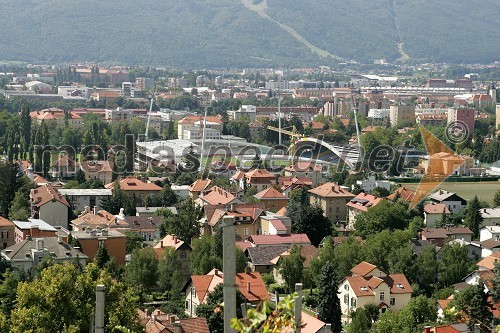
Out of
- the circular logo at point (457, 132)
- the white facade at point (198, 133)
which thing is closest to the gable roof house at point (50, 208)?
the white facade at point (198, 133)

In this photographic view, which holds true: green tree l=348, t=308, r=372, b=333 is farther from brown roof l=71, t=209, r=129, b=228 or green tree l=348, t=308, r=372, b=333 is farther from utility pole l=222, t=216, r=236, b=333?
utility pole l=222, t=216, r=236, b=333

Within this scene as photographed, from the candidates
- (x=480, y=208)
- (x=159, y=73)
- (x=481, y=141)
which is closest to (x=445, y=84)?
(x=159, y=73)

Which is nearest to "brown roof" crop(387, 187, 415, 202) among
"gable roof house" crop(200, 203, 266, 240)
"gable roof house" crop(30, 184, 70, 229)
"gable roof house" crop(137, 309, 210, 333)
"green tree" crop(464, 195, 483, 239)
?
"green tree" crop(464, 195, 483, 239)

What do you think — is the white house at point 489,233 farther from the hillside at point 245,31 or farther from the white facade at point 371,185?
the hillside at point 245,31

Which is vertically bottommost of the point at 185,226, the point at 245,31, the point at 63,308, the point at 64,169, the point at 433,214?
the point at 64,169

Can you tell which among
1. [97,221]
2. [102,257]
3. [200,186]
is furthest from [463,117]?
[102,257]

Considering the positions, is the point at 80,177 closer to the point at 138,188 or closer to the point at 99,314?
the point at 138,188
